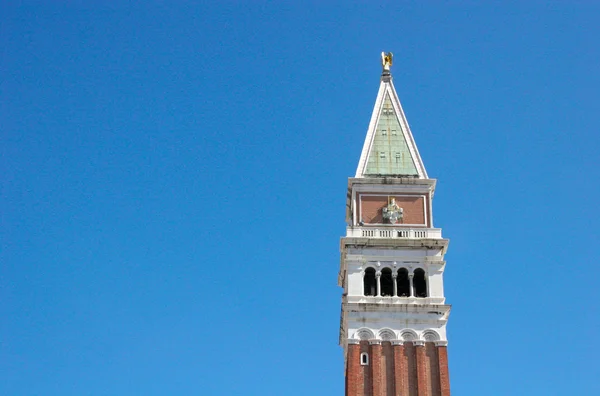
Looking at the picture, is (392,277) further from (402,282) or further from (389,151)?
(389,151)

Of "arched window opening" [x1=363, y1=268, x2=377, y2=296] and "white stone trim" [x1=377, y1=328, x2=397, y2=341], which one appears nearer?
"white stone trim" [x1=377, y1=328, x2=397, y2=341]

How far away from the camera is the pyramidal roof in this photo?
246ft

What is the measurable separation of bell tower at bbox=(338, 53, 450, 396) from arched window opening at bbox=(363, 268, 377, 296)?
70 mm

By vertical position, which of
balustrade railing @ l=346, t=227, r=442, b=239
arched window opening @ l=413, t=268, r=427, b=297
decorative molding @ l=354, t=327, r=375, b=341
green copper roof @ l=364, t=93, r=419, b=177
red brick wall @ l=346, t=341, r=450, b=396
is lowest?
red brick wall @ l=346, t=341, r=450, b=396

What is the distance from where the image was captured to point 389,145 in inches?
3024

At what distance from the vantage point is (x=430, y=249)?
70.6m

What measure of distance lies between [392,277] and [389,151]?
11.1m

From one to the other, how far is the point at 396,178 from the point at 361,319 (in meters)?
11.7

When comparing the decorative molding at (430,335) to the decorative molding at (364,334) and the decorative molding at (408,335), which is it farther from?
the decorative molding at (364,334)

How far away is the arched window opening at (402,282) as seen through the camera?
2766 inches

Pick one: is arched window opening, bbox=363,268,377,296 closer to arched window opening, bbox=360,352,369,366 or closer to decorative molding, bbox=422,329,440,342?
arched window opening, bbox=360,352,369,366

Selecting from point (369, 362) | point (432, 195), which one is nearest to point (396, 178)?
point (432, 195)

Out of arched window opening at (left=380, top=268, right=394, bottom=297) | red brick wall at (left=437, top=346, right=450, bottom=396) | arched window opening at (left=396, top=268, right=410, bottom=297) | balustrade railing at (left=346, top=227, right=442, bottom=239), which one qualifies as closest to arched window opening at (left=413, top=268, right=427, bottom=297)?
arched window opening at (left=396, top=268, right=410, bottom=297)

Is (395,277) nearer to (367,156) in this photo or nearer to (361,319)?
(361,319)
